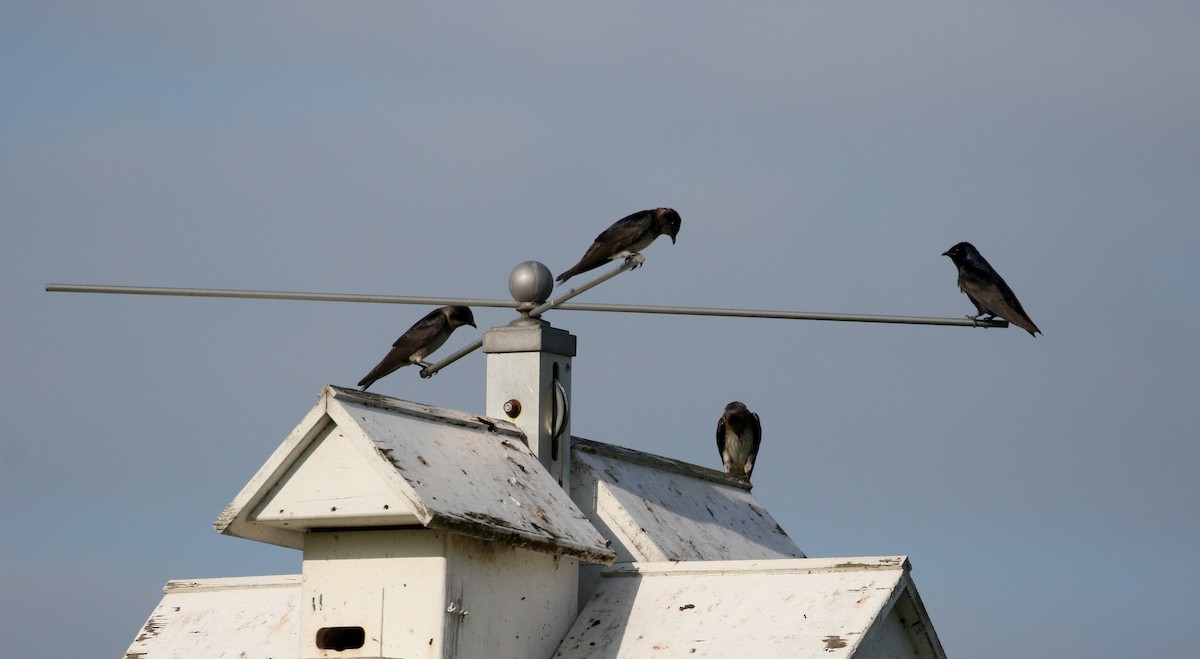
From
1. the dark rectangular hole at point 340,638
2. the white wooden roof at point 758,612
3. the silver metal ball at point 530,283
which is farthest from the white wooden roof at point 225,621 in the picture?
the silver metal ball at point 530,283

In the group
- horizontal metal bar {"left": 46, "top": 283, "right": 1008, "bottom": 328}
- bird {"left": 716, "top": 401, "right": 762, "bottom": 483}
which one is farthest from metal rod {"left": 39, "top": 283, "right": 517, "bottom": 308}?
bird {"left": 716, "top": 401, "right": 762, "bottom": 483}

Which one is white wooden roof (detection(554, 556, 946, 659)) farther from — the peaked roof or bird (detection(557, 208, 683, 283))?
bird (detection(557, 208, 683, 283))

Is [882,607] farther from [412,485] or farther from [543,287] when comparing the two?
[543,287]

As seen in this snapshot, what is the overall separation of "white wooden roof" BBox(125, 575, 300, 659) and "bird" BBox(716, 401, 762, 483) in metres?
8.51

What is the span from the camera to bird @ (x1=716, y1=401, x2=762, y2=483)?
17.8 meters

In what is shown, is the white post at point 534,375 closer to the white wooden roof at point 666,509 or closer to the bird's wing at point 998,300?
the white wooden roof at point 666,509

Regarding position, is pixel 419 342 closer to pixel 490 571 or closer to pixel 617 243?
pixel 617 243

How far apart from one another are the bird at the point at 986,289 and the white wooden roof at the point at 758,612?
3.45 meters

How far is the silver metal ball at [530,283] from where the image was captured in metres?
9.83

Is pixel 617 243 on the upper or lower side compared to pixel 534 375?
upper

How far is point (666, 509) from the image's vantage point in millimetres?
10148

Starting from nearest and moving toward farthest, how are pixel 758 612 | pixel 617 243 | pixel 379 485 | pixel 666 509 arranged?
pixel 379 485
pixel 758 612
pixel 666 509
pixel 617 243

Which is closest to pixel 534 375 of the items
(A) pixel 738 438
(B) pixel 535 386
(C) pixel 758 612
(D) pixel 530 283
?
(B) pixel 535 386

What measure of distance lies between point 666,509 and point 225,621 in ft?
8.18
